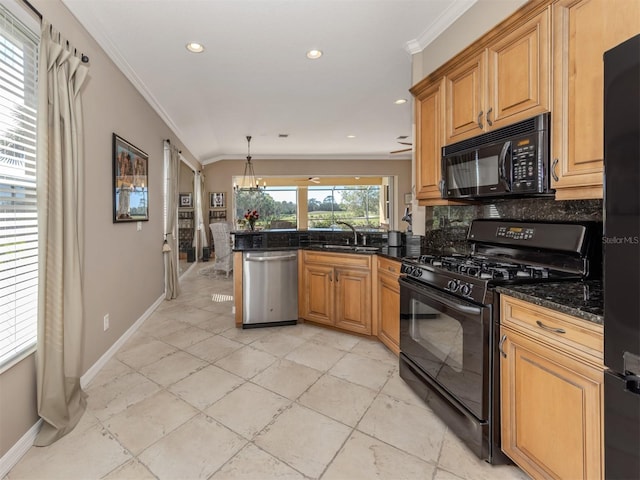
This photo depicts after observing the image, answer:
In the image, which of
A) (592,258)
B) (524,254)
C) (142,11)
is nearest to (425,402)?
(524,254)

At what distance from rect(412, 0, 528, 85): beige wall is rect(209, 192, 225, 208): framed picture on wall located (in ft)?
21.4

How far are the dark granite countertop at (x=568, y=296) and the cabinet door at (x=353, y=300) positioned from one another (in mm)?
1663

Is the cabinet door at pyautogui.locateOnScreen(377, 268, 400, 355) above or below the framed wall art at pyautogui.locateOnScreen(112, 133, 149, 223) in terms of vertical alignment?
below

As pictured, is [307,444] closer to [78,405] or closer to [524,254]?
[78,405]

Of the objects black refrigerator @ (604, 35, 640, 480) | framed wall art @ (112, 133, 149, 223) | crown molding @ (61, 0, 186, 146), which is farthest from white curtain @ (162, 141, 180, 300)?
black refrigerator @ (604, 35, 640, 480)

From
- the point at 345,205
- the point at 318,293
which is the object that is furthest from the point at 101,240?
the point at 345,205

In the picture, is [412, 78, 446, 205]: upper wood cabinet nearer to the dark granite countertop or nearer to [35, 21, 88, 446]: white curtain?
the dark granite countertop

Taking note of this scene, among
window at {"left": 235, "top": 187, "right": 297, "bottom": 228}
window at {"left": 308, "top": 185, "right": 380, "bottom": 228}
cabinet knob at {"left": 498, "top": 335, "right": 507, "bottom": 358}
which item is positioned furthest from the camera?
window at {"left": 308, "top": 185, "right": 380, "bottom": 228}

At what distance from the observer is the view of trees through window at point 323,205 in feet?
30.3

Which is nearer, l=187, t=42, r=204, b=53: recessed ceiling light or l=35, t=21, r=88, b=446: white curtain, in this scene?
l=35, t=21, r=88, b=446: white curtain

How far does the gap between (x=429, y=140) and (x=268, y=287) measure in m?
2.12

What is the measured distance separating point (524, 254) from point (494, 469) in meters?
1.15

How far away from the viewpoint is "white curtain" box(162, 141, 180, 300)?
15.4ft

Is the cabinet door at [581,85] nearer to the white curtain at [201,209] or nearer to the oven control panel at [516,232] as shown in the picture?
the oven control panel at [516,232]
